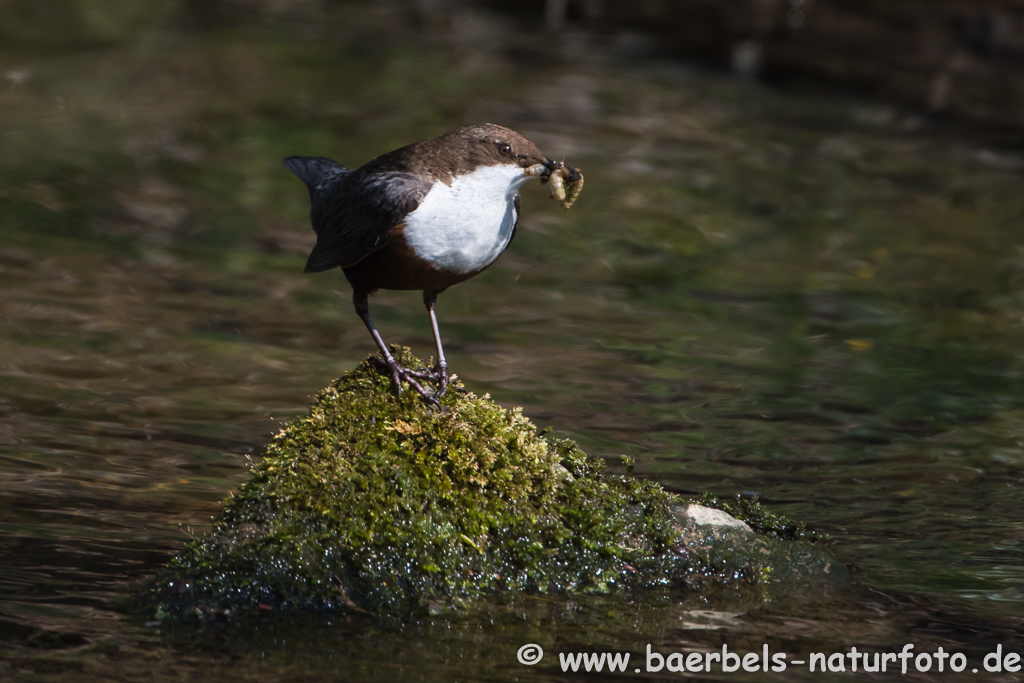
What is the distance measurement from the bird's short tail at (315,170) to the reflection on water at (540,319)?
1.28 metres

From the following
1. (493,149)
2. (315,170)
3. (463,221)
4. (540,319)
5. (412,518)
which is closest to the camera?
(412,518)

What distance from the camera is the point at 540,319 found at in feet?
24.9

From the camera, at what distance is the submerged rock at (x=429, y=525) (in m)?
3.62

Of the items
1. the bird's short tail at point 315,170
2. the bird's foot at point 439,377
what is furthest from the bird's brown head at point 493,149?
the bird's short tail at point 315,170

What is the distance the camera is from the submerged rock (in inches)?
143

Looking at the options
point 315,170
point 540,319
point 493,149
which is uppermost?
point 493,149

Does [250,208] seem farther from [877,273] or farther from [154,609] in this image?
[154,609]

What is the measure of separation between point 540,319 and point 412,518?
398cm

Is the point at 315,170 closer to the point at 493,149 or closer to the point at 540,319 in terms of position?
the point at 493,149

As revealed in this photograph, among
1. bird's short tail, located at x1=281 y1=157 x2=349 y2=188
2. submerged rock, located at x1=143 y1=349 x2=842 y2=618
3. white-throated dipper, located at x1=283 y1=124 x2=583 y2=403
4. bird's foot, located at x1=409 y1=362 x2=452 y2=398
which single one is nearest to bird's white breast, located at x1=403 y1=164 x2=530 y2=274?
white-throated dipper, located at x1=283 y1=124 x2=583 y2=403

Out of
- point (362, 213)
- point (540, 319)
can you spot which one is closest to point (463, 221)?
point (362, 213)

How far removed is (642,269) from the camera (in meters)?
8.81

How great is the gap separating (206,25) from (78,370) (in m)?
9.72

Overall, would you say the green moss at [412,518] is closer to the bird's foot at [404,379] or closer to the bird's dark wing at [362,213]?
the bird's foot at [404,379]
